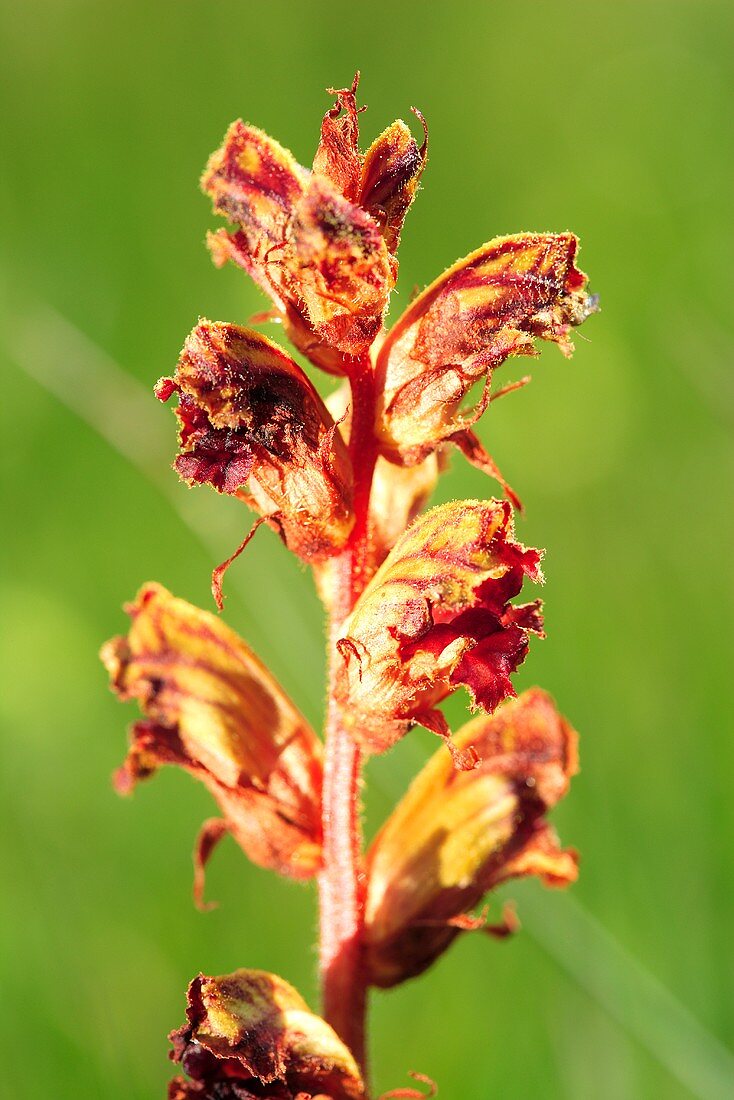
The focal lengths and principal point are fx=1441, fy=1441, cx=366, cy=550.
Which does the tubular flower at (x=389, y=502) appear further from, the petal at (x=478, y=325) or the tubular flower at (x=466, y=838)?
the tubular flower at (x=466, y=838)

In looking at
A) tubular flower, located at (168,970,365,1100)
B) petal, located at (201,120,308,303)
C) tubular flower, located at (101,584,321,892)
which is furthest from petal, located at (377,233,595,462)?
tubular flower, located at (168,970,365,1100)

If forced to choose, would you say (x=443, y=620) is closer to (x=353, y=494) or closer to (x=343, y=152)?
(x=353, y=494)

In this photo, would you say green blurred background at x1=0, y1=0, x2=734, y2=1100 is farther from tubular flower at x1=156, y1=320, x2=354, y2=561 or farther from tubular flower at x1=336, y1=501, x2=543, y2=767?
tubular flower at x1=156, y1=320, x2=354, y2=561

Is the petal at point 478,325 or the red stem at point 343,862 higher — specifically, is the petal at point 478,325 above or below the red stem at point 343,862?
above

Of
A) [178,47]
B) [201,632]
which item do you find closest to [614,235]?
[178,47]

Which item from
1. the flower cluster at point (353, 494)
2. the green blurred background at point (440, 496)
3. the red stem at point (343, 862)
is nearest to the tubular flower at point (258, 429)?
the flower cluster at point (353, 494)

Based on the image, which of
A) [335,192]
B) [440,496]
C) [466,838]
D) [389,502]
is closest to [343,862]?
[466,838]
